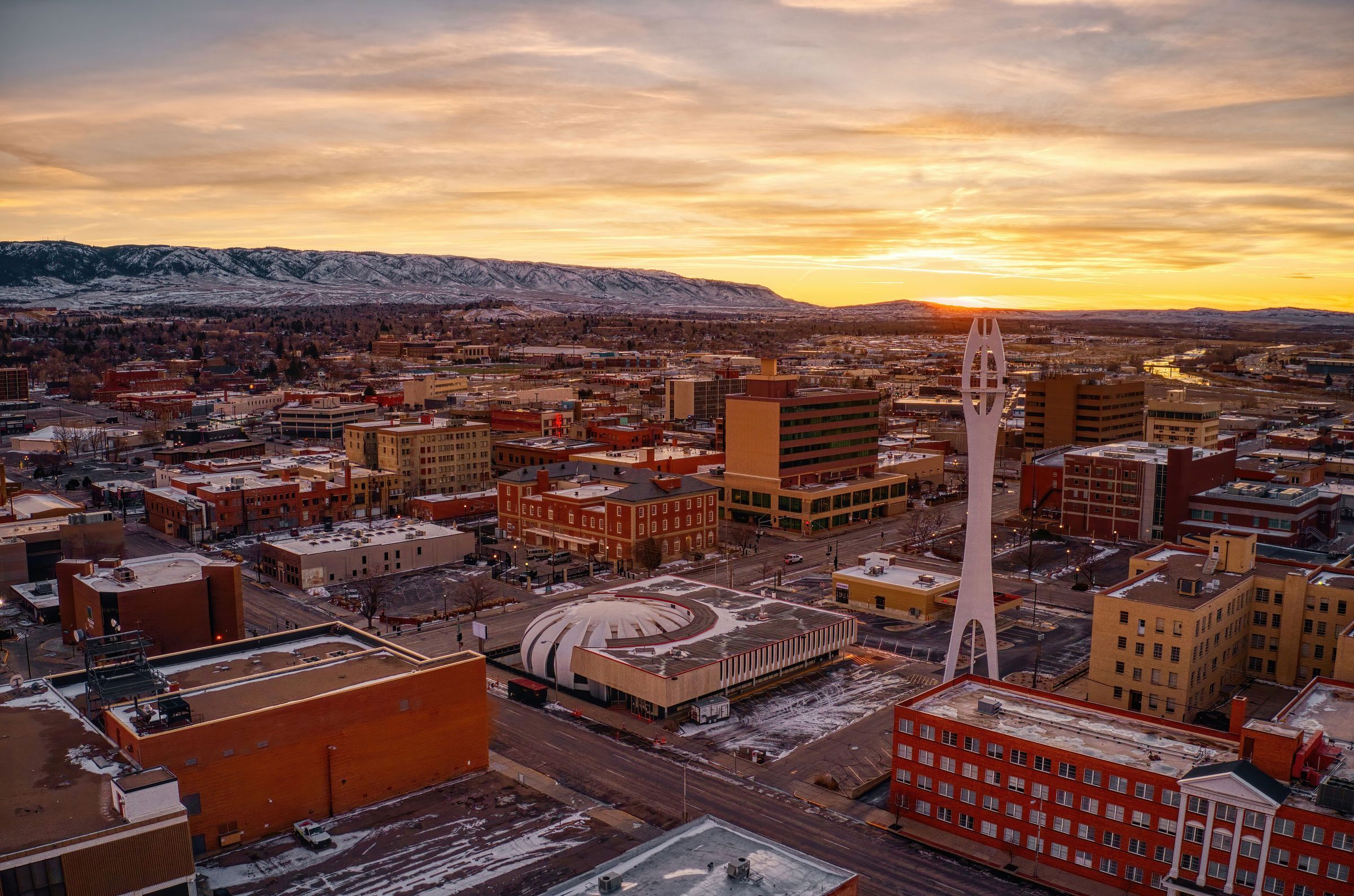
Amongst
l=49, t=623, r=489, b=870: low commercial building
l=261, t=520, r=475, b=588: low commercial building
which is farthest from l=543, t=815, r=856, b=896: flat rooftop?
l=261, t=520, r=475, b=588: low commercial building

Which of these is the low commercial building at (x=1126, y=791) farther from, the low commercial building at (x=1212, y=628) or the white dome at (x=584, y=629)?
the white dome at (x=584, y=629)

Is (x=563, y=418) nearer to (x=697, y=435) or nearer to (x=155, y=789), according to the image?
(x=697, y=435)

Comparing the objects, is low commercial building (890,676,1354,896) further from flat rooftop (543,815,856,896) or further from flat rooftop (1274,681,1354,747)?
flat rooftop (543,815,856,896)

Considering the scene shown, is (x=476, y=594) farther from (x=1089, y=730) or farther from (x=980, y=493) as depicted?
(x=1089, y=730)

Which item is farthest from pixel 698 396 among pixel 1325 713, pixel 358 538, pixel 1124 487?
pixel 1325 713

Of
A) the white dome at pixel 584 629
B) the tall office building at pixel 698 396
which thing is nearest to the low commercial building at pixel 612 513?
the white dome at pixel 584 629

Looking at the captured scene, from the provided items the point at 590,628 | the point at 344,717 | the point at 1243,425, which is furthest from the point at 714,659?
the point at 1243,425

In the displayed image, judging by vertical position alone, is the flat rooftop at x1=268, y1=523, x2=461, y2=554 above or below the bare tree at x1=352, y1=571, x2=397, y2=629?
above
